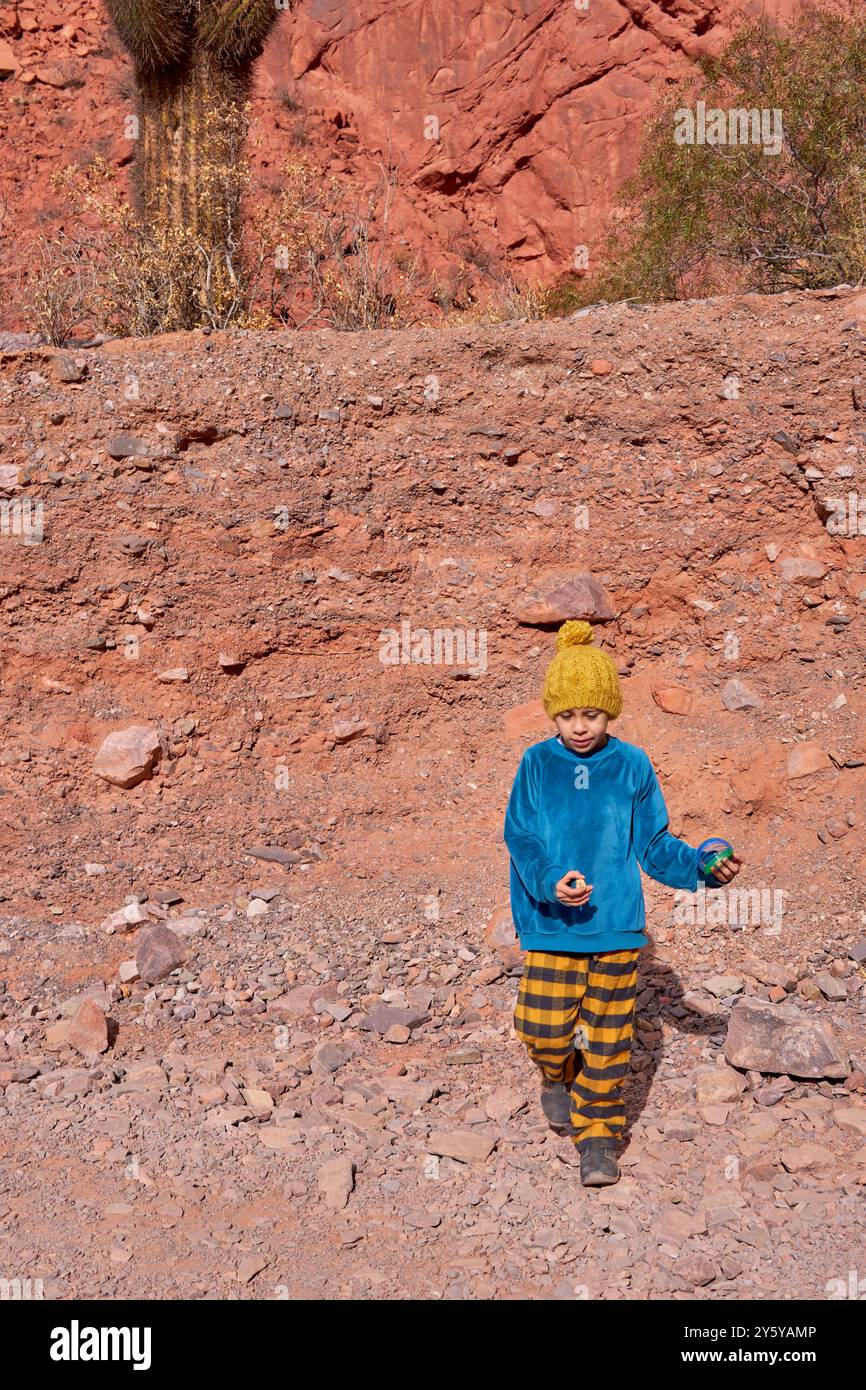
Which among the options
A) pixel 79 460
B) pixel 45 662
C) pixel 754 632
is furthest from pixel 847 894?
pixel 79 460

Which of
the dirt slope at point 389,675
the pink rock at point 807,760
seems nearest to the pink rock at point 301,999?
the dirt slope at point 389,675

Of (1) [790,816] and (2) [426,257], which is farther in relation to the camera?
(2) [426,257]

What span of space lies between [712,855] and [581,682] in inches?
23.9

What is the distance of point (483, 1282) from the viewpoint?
8.98 ft

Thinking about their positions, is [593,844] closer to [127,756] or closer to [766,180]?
[127,756]

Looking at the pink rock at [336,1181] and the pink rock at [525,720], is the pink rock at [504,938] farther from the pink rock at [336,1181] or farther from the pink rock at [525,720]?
the pink rock at [336,1181]

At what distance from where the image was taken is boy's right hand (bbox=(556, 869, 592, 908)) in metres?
2.88

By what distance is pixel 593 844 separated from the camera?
10.3 feet

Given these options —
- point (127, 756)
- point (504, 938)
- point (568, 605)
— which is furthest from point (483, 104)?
point (504, 938)

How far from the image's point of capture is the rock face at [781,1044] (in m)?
3.58

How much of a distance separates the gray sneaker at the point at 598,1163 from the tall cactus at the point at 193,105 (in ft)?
21.0

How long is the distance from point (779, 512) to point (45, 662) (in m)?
3.90

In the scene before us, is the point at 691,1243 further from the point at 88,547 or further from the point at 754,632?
the point at 88,547

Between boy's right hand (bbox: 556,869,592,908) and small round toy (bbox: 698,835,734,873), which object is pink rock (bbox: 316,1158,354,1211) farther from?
small round toy (bbox: 698,835,734,873)
